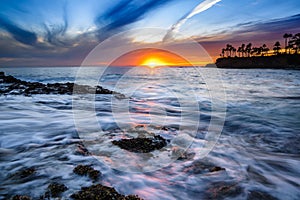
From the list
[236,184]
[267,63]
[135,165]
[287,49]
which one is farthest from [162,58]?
[287,49]

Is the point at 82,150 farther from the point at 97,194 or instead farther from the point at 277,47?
the point at 277,47

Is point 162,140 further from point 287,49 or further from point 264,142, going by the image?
point 287,49

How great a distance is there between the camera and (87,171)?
3182 millimetres

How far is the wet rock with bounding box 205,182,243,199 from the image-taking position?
2762 mm

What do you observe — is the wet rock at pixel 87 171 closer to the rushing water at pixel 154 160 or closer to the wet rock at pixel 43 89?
the rushing water at pixel 154 160

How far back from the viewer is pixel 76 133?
545 centimetres

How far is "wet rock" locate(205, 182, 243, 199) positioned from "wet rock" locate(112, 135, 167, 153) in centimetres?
158

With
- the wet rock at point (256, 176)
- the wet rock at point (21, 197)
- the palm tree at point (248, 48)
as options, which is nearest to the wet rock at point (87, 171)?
the wet rock at point (21, 197)

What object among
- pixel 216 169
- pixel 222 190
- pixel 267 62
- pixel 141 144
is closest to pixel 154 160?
pixel 141 144

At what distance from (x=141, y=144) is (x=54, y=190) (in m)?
2.11

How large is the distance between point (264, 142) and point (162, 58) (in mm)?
4296

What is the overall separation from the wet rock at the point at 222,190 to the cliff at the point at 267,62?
8386cm

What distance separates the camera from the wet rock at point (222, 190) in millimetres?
2762

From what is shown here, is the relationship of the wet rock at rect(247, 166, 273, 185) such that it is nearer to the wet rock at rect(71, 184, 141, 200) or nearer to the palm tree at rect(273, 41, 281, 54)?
the wet rock at rect(71, 184, 141, 200)
